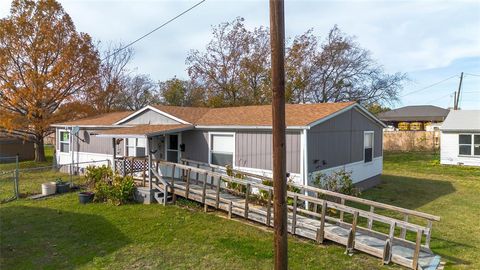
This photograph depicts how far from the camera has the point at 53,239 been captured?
854 cm

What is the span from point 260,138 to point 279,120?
7502mm

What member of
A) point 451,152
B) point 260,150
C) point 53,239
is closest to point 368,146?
point 260,150

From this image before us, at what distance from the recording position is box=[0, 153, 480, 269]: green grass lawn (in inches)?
275

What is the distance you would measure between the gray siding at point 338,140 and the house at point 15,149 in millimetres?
25293

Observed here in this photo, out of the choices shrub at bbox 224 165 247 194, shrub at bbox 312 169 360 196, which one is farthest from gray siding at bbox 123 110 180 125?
shrub at bbox 312 169 360 196

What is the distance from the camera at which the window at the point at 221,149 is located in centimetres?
1308

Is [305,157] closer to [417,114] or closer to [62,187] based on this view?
[62,187]

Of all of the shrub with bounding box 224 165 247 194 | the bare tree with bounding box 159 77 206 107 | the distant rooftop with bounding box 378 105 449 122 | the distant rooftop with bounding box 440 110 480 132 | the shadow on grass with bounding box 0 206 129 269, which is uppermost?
the bare tree with bounding box 159 77 206 107

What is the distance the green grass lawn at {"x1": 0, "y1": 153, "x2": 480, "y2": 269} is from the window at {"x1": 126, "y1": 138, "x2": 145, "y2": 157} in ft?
14.3

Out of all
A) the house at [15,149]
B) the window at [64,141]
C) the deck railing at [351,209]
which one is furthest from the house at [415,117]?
the house at [15,149]

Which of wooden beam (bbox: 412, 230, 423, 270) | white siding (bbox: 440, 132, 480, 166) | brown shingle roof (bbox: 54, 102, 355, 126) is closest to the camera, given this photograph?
wooden beam (bbox: 412, 230, 423, 270)

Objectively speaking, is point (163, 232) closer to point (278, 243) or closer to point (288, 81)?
point (278, 243)

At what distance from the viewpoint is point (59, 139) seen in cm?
2145

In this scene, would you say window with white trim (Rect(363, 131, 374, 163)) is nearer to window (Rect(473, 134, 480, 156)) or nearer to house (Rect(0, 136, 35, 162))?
window (Rect(473, 134, 480, 156))
